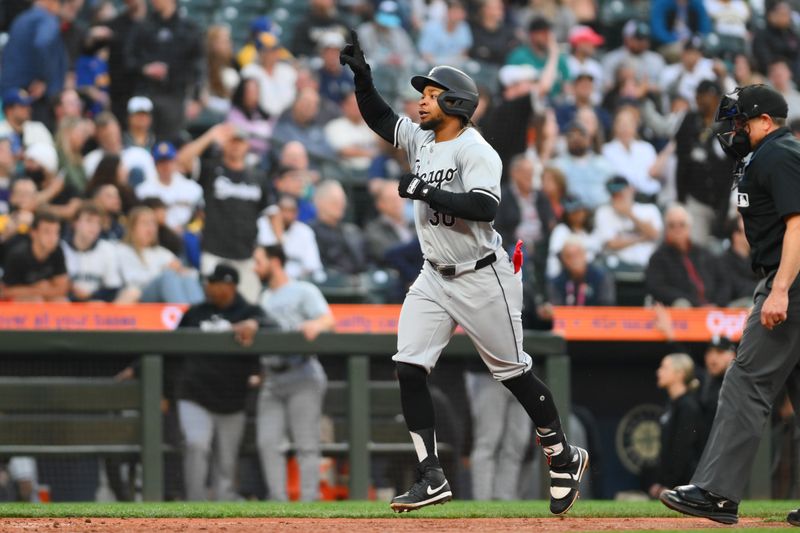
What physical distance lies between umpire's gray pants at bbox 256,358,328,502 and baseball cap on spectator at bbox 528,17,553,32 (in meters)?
5.44

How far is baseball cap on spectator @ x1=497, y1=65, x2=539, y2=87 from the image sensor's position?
495 inches

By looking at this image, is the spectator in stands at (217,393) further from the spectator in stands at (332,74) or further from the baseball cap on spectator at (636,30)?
the baseball cap on spectator at (636,30)

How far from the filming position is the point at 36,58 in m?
11.3

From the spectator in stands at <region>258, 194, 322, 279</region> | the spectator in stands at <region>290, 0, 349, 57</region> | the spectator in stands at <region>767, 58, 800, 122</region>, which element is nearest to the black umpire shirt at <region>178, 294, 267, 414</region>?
the spectator in stands at <region>258, 194, 322, 279</region>

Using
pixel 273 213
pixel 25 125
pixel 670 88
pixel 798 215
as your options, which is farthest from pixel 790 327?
pixel 670 88

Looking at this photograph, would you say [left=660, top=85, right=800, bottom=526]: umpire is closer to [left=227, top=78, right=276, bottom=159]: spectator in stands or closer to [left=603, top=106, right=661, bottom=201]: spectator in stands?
[left=227, top=78, right=276, bottom=159]: spectator in stands

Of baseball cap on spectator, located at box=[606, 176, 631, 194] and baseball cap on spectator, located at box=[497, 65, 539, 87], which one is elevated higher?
baseball cap on spectator, located at box=[497, 65, 539, 87]

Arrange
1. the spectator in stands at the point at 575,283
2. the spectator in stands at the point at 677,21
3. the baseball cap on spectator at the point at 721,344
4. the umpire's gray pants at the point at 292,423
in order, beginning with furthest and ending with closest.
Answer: the spectator in stands at the point at 677,21
the spectator in stands at the point at 575,283
the baseball cap on spectator at the point at 721,344
the umpire's gray pants at the point at 292,423

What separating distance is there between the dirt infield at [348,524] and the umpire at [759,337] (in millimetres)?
239

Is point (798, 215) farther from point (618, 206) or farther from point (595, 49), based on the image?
point (595, 49)

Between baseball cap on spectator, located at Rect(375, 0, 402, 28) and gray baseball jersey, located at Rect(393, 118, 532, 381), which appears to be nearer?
gray baseball jersey, located at Rect(393, 118, 532, 381)

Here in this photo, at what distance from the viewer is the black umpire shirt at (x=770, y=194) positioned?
5414mm

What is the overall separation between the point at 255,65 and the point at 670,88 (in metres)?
4.26

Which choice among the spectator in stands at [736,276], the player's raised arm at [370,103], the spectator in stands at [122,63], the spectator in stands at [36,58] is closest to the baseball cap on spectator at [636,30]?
the spectator in stands at [736,276]
